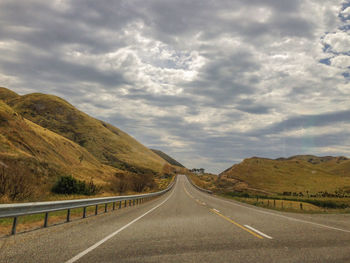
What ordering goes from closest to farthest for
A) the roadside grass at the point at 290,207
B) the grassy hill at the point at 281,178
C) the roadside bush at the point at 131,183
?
the roadside grass at the point at 290,207 < the roadside bush at the point at 131,183 < the grassy hill at the point at 281,178

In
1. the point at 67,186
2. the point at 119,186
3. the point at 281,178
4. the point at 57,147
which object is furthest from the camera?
the point at 281,178

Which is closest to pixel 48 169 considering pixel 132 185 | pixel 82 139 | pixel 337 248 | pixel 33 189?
pixel 132 185

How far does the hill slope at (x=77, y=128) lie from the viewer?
125 meters

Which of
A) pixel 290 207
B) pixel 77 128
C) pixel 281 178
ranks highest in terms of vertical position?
pixel 77 128

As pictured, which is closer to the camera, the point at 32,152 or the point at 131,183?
the point at 32,152

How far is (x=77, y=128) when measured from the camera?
135875 mm

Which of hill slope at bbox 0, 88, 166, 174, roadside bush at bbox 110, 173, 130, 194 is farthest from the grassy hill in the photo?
roadside bush at bbox 110, 173, 130, 194

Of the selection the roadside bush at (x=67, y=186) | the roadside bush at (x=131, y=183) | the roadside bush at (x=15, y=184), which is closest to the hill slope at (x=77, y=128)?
the roadside bush at (x=131, y=183)

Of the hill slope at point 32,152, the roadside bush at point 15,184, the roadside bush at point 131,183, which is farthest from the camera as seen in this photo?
the roadside bush at point 131,183

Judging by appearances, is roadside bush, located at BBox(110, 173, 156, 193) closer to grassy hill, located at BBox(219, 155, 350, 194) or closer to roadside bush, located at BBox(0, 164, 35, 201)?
roadside bush, located at BBox(0, 164, 35, 201)

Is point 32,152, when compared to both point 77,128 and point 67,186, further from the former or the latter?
point 77,128

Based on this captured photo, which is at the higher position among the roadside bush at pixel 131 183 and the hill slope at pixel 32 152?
the hill slope at pixel 32 152

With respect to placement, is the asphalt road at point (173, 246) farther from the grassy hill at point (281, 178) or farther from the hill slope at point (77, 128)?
the hill slope at point (77, 128)

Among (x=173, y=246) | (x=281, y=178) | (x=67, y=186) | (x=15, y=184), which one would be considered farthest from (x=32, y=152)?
(x=281, y=178)
